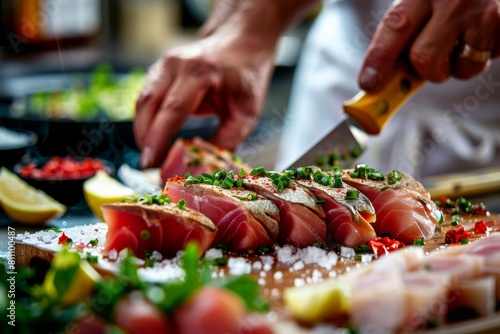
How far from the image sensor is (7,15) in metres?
5.88

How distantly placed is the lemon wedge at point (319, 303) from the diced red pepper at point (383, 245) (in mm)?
556

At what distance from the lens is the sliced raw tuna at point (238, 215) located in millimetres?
1822

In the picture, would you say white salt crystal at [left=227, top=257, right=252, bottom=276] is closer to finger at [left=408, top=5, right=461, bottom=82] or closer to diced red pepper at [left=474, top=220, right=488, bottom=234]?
diced red pepper at [left=474, top=220, right=488, bottom=234]

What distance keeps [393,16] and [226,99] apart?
899 mm

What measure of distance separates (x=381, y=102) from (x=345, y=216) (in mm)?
664

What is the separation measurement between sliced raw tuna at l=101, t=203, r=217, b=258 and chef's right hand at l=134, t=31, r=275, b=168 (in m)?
1.01

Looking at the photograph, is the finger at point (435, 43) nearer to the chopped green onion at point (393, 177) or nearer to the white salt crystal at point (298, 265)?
the chopped green onion at point (393, 177)

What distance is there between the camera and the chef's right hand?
276cm

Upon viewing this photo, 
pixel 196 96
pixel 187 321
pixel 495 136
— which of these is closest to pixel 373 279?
pixel 187 321

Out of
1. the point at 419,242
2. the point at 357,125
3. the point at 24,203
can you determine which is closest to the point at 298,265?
the point at 419,242

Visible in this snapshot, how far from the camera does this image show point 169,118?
2.74 metres

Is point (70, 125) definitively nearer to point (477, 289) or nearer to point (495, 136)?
point (495, 136)

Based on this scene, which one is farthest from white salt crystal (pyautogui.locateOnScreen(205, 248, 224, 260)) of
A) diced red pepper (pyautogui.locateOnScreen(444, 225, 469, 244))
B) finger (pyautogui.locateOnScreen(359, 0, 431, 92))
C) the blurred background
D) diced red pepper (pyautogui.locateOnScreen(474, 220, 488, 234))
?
the blurred background

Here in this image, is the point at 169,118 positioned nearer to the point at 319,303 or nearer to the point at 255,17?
the point at 255,17
